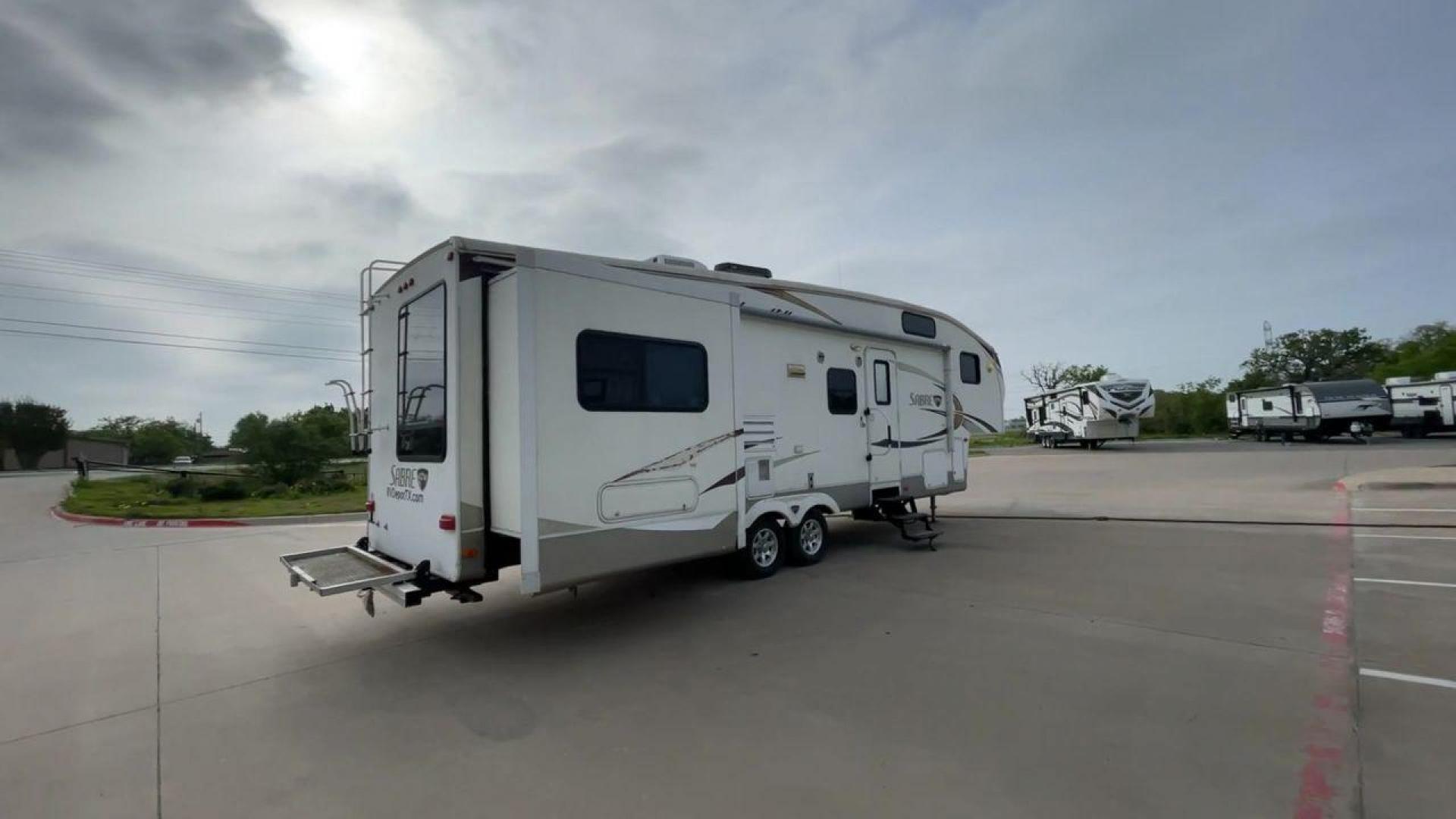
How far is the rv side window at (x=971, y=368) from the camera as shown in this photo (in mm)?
9375

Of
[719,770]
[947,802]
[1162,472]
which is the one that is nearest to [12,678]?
[719,770]

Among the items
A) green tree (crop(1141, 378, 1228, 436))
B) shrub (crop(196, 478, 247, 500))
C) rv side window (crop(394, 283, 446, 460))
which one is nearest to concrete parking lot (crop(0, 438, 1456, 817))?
rv side window (crop(394, 283, 446, 460))

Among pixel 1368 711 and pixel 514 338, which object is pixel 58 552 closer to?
pixel 514 338

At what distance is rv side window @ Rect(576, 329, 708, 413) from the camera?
184 inches

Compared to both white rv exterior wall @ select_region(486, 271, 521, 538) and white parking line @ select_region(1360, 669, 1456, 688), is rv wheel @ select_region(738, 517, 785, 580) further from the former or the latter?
white parking line @ select_region(1360, 669, 1456, 688)

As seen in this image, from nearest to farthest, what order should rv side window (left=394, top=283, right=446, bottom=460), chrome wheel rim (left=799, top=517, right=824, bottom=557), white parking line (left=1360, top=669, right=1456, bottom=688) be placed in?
white parking line (left=1360, top=669, right=1456, bottom=688), rv side window (left=394, top=283, right=446, bottom=460), chrome wheel rim (left=799, top=517, right=824, bottom=557)

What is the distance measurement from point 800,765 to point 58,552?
1231cm

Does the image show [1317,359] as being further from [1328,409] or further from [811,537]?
[811,537]

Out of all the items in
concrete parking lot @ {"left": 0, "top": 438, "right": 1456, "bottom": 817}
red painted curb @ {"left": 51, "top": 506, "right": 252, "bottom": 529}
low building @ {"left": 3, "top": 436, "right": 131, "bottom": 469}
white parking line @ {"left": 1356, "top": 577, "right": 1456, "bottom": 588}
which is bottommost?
concrete parking lot @ {"left": 0, "top": 438, "right": 1456, "bottom": 817}

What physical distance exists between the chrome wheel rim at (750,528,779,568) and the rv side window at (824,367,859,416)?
1.56 metres

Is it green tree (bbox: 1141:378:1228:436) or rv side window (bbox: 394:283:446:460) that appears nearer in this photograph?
rv side window (bbox: 394:283:446:460)

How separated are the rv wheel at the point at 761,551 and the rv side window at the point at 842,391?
59.5 inches

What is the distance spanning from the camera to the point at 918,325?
8.52 m

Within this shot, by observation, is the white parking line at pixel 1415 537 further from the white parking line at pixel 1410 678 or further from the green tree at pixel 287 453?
the green tree at pixel 287 453
